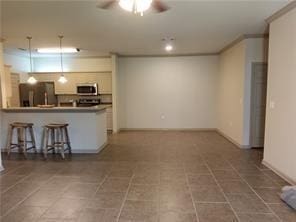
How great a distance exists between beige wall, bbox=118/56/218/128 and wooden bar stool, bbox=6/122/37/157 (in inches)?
134

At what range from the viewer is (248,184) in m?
3.38

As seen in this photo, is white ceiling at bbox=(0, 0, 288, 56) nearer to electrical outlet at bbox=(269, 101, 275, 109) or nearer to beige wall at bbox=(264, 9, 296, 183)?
beige wall at bbox=(264, 9, 296, 183)

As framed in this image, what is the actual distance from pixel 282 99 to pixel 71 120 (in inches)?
156

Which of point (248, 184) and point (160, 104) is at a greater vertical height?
point (160, 104)

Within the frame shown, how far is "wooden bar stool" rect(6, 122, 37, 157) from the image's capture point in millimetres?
4855

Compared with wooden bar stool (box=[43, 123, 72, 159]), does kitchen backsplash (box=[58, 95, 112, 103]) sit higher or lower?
higher

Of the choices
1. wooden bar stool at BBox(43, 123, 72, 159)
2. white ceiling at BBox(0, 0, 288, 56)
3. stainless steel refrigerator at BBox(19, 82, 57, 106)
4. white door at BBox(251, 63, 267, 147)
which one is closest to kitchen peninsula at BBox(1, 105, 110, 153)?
wooden bar stool at BBox(43, 123, 72, 159)

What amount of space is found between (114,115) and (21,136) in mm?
3033

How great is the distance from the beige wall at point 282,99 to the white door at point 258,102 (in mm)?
1301

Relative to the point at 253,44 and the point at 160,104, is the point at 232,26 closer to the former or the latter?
the point at 253,44

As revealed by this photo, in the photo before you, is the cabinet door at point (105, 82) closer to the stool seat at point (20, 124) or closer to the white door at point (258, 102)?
the stool seat at point (20, 124)

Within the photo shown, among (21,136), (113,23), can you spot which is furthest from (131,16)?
(21,136)

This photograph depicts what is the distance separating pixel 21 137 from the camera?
16.9ft

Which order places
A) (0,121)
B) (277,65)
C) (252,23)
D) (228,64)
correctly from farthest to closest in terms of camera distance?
(228,64), (0,121), (252,23), (277,65)
